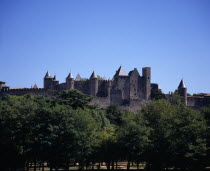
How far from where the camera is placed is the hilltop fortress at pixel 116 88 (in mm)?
104312

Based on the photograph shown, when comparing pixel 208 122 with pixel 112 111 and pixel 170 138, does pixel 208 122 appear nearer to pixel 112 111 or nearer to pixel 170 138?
pixel 170 138

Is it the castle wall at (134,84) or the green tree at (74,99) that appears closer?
the green tree at (74,99)

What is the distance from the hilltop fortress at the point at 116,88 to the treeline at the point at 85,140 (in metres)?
41.6

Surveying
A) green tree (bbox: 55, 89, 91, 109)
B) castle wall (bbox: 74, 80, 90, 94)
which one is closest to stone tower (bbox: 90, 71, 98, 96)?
castle wall (bbox: 74, 80, 90, 94)

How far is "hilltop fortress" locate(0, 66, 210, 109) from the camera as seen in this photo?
10431 cm

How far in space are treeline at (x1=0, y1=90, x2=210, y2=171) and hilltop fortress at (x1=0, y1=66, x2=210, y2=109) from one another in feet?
136

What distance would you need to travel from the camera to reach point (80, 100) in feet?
277

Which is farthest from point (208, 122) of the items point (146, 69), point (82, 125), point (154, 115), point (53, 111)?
point (146, 69)

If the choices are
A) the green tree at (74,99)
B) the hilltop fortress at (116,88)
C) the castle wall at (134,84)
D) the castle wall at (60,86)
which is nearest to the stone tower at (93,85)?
the hilltop fortress at (116,88)

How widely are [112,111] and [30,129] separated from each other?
122 ft

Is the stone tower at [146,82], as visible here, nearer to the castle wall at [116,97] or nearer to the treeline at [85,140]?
the castle wall at [116,97]

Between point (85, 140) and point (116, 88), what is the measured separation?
55030 millimetres

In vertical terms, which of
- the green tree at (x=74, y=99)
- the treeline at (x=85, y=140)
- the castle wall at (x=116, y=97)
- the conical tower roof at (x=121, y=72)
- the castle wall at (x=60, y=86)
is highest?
the conical tower roof at (x=121, y=72)

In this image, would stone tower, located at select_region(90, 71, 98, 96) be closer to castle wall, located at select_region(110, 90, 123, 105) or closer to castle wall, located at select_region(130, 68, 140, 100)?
castle wall, located at select_region(110, 90, 123, 105)
